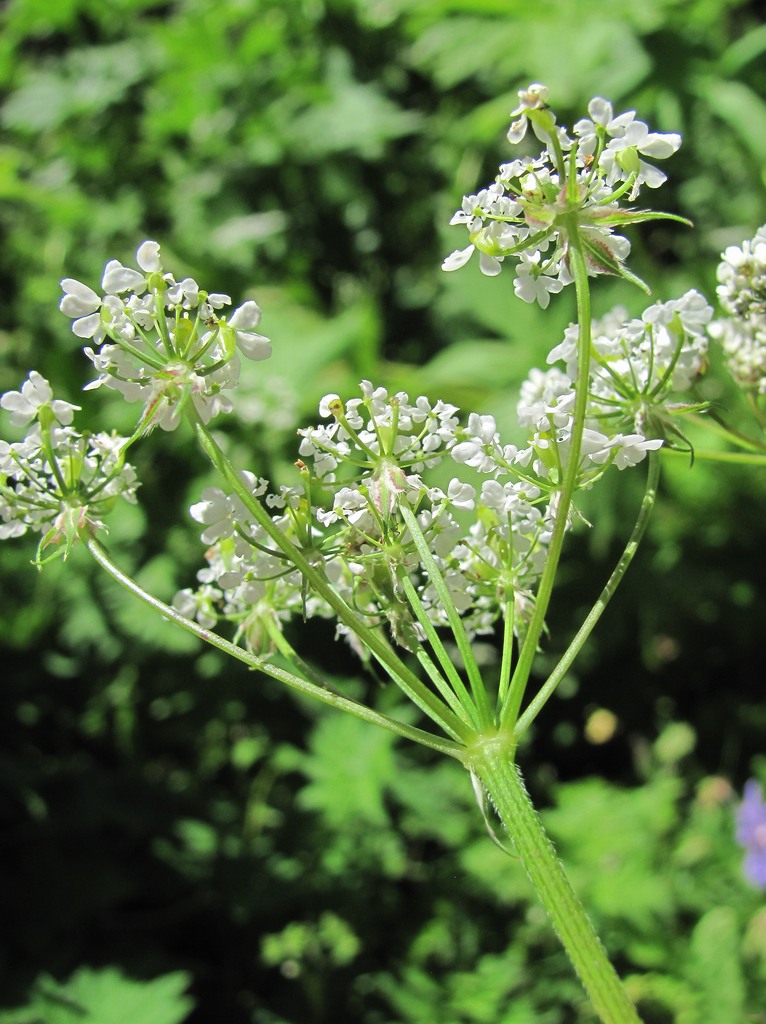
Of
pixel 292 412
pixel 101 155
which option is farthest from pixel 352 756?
pixel 101 155

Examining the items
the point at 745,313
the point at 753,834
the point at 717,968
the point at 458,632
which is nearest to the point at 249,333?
the point at 458,632

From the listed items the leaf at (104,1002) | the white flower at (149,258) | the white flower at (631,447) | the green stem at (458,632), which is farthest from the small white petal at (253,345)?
the leaf at (104,1002)

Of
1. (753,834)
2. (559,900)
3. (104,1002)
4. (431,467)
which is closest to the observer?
(559,900)

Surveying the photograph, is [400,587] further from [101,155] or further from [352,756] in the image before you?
[101,155]

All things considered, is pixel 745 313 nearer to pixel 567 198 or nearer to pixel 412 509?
pixel 567 198

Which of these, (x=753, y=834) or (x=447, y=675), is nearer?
(x=447, y=675)

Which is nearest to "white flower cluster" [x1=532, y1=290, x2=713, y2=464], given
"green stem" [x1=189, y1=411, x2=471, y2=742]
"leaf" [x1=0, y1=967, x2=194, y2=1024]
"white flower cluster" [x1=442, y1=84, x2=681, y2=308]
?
"white flower cluster" [x1=442, y1=84, x2=681, y2=308]

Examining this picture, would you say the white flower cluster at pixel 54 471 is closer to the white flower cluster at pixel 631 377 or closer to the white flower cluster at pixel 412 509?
the white flower cluster at pixel 412 509
